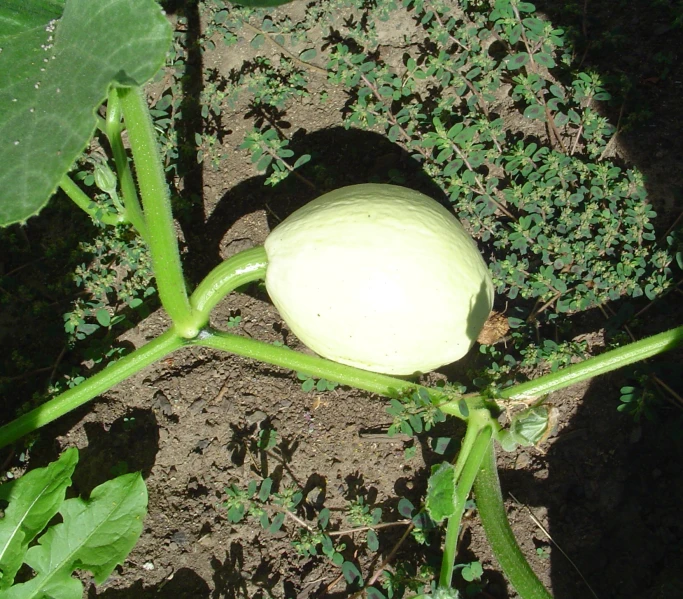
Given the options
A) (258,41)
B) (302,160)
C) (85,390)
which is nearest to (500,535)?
(85,390)

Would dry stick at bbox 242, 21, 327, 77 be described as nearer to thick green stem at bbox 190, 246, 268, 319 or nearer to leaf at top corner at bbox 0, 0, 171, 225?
thick green stem at bbox 190, 246, 268, 319

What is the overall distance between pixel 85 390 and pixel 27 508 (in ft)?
1.22

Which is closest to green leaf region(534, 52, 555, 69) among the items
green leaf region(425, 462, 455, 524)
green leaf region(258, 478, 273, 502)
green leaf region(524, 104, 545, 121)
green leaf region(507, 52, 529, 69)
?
green leaf region(507, 52, 529, 69)

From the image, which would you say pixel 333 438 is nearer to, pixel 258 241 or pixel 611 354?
pixel 258 241

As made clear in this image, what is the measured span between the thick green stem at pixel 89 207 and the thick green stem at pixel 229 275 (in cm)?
55

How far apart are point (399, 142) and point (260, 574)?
158 cm

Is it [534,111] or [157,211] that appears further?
[534,111]

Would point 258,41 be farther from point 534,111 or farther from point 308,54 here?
point 534,111

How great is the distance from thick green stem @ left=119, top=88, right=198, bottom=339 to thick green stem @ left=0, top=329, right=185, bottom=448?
81 millimetres

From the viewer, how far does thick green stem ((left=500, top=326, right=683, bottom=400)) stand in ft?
6.53

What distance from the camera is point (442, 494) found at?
72.9 inches

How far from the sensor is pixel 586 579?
2154 millimetres

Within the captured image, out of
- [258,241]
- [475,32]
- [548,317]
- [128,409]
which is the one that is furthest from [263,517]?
[475,32]

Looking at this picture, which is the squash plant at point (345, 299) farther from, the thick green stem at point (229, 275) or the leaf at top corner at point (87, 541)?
the leaf at top corner at point (87, 541)
